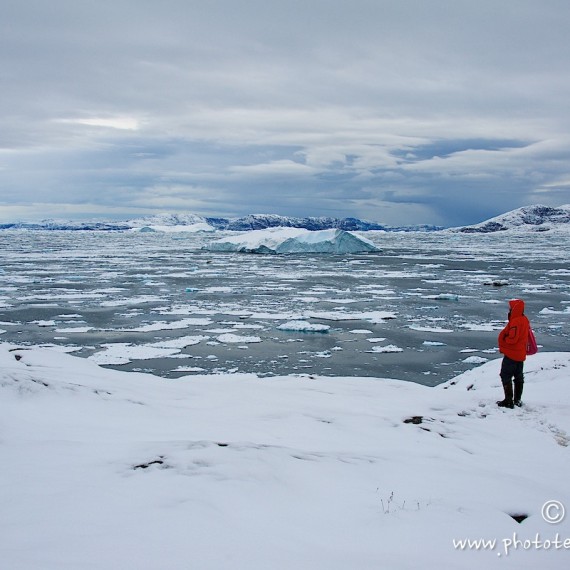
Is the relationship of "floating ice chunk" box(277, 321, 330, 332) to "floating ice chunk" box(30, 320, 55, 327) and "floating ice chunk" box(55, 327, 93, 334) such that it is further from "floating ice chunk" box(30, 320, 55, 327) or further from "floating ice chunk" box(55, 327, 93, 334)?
"floating ice chunk" box(30, 320, 55, 327)

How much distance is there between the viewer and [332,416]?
5621 millimetres

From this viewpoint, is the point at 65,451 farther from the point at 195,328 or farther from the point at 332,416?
the point at 195,328

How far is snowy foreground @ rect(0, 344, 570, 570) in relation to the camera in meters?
2.77

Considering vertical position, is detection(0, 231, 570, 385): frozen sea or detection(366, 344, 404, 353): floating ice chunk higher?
detection(0, 231, 570, 385): frozen sea

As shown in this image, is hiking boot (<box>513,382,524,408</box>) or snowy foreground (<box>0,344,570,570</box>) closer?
snowy foreground (<box>0,344,570,570</box>)

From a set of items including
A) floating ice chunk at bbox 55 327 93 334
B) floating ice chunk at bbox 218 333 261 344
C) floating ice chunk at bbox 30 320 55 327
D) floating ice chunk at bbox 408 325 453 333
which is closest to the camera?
floating ice chunk at bbox 218 333 261 344

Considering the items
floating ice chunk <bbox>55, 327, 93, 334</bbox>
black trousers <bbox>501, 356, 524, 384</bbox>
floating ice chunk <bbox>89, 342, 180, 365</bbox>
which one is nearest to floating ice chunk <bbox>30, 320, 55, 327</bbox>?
floating ice chunk <bbox>55, 327, 93, 334</bbox>

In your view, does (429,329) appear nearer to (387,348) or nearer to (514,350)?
(387,348)

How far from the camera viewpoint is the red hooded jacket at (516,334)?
6328 mm

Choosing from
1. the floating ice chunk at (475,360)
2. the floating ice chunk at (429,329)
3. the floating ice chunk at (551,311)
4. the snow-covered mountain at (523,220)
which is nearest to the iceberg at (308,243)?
the floating ice chunk at (551,311)

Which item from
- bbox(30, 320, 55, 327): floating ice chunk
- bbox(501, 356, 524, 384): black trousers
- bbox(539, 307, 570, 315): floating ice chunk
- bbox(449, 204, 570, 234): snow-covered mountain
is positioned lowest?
bbox(539, 307, 570, 315): floating ice chunk

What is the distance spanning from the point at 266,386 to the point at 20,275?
72.6 feet

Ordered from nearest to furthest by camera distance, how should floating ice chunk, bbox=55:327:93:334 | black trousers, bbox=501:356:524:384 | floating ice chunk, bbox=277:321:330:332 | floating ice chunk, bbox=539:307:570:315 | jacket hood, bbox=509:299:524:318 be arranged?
jacket hood, bbox=509:299:524:318 < black trousers, bbox=501:356:524:384 < floating ice chunk, bbox=55:327:93:334 < floating ice chunk, bbox=277:321:330:332 < floating ice chunk, bbox=539:307:570:315

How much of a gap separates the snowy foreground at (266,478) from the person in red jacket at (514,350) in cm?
22
